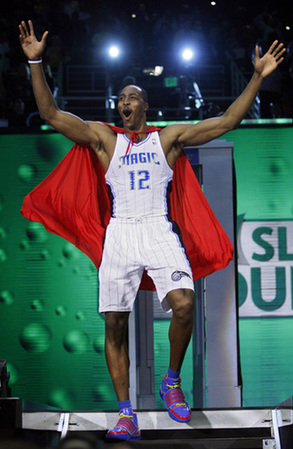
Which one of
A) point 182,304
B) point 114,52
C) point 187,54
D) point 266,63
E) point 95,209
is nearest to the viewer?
point 182,304

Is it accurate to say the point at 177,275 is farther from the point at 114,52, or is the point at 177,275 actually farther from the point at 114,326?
the point at 114,52

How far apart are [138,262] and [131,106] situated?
A: 0.83m

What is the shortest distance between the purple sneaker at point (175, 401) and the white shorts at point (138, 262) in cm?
39

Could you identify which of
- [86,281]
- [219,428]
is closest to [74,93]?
[86,281]

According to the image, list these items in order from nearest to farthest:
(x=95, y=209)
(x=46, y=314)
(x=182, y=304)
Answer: (x=182, y=304)
(x=95, y=209)
(x=46, y=314)

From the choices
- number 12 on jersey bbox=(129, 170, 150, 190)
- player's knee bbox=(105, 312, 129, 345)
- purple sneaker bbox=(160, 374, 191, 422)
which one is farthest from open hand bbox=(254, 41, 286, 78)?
purple sneaker bbox=(160, 374, 191, 422)

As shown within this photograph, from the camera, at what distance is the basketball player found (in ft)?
10.2

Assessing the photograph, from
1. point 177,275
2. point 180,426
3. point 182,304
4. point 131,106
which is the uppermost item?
point 131,106

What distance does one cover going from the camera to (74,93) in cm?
803

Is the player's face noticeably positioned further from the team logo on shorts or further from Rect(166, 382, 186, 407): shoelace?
Rect(166, 382, 186, 407): shoelace

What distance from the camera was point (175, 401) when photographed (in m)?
3.11

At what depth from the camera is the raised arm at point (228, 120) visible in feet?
10.4

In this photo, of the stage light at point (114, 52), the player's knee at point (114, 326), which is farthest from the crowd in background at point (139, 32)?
the player's knee at point (114, 326)

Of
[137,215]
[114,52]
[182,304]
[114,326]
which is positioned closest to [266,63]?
[137,215]
